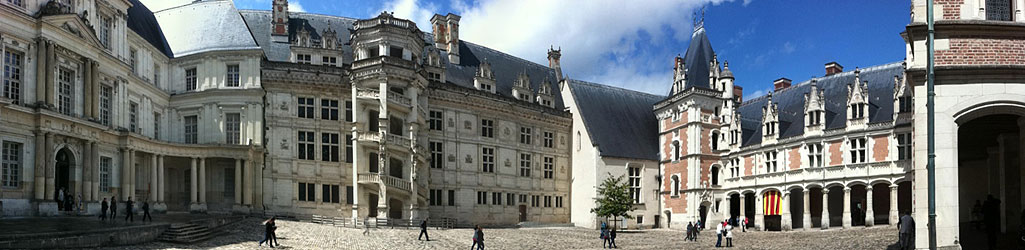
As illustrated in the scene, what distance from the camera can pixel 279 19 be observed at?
39.4m

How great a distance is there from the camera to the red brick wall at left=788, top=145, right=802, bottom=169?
40906 millimetres

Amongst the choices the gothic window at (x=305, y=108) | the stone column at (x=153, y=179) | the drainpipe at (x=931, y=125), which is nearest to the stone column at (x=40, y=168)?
the stone column at (x=153, y=179)

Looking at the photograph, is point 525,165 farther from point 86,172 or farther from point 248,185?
point 86,172

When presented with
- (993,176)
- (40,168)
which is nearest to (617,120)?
(993,176)

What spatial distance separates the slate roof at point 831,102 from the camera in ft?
127

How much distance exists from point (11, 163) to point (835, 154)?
36182 mm

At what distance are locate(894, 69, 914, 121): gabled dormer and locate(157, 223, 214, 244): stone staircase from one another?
102 ft

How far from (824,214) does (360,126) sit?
79.1ft

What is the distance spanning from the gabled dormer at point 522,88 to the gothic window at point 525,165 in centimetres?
370

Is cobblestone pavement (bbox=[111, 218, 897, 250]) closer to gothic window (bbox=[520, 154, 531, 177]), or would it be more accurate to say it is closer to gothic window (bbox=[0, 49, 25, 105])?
gothic window (bbox=[0, 49, 25, 105])

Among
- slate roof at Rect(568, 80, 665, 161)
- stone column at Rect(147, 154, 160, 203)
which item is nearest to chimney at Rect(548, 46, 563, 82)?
slate roof at Rect(568, 80, 665, 161)

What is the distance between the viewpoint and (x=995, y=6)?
14781mm

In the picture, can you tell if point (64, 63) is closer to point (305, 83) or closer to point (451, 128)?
point (305, 83)

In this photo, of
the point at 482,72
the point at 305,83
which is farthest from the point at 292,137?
the point at 482,72
